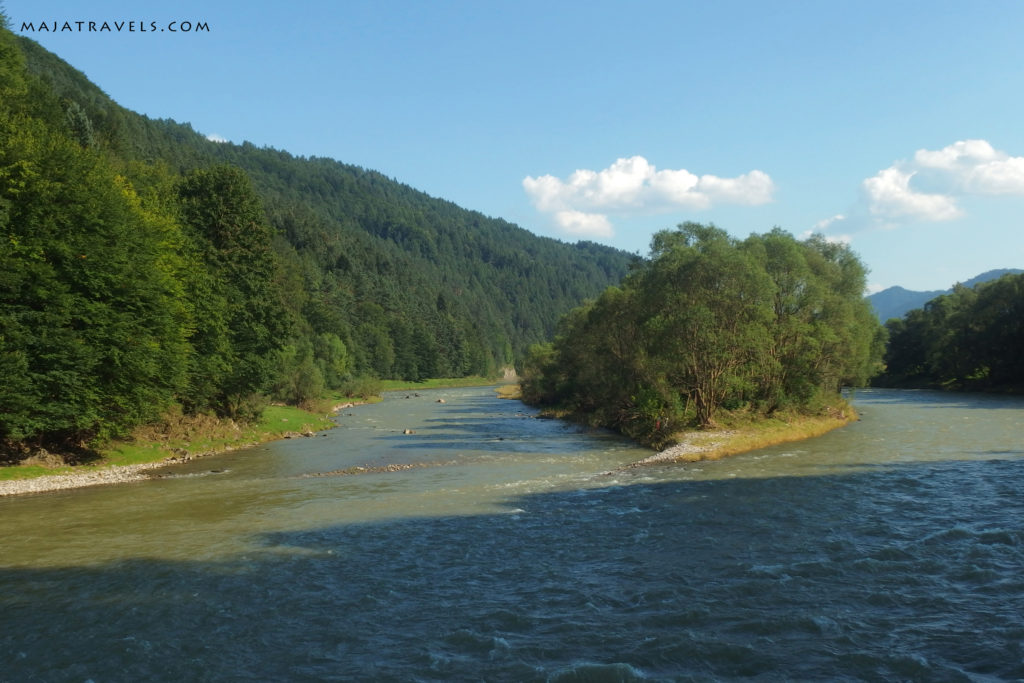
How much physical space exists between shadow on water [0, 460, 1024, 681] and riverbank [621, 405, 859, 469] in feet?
48.1

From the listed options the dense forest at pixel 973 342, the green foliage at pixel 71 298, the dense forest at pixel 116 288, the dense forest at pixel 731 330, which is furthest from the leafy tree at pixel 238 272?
the dense forest at pixel 973 342

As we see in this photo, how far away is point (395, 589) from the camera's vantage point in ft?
57.9

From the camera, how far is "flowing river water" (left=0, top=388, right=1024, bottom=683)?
1320 centimetres

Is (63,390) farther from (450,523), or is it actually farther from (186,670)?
(186,670)

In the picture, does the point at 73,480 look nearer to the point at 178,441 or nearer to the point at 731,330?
the point at 178,441

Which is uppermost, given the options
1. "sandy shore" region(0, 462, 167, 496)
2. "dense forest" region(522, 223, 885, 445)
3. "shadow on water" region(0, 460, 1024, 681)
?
"dense forest" region(522, 223, 885, 445)

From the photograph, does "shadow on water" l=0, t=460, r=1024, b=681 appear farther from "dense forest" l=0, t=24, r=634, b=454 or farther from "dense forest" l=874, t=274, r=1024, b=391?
"dense forest" l=874, t=274, r=1024, b=391

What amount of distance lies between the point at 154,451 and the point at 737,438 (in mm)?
35977

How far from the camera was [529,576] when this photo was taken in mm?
18438

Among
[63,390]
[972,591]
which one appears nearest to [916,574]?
[972,591]

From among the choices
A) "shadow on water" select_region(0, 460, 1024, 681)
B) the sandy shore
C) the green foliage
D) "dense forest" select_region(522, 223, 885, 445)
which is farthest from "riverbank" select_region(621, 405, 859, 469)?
the green foliage

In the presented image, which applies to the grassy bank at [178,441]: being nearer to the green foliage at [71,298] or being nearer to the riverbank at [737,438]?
the green foliage at [71,298]

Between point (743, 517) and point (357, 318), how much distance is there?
15447 cm

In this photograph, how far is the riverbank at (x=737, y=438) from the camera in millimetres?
40219
